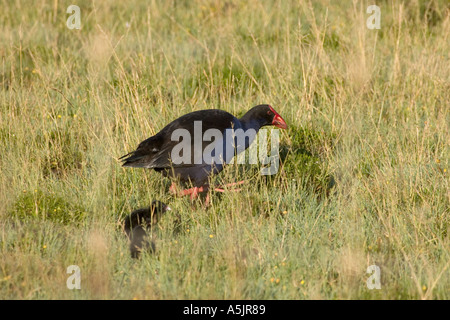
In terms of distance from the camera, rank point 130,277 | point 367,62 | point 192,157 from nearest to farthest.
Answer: point 130,277 < point 192,157 < point 367,62

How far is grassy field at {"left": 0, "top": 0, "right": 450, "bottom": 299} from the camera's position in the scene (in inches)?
164

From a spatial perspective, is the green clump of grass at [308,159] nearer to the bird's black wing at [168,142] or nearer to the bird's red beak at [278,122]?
the bird's red beak at [278,122]

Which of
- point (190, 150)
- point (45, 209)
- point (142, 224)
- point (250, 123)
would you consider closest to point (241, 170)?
point (250, 123)

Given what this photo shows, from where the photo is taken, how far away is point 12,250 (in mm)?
4449

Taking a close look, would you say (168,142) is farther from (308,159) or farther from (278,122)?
(308,159)

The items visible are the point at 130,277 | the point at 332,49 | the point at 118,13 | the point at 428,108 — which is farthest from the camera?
the point at 118,13

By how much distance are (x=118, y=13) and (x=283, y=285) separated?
6529 millimetres

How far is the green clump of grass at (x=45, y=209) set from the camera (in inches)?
192

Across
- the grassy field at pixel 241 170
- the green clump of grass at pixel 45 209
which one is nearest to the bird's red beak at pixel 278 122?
the grassy field at pixel 241 170

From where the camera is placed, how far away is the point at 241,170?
19.5ft

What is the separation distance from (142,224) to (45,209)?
0.88 meters

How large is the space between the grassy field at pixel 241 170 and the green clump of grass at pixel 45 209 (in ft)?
0.04
